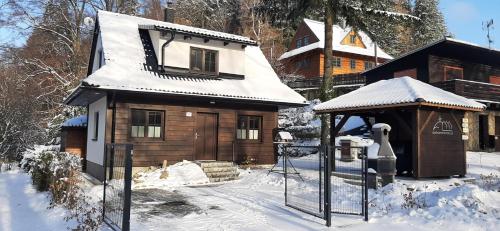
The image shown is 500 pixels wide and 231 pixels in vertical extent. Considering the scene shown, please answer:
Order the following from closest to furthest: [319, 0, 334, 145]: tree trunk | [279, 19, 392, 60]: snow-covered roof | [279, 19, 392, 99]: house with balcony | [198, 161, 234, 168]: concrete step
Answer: [198, 161, 234, 168]: concrete step → [319, 0, 334, 145]: tree trunk → [279, 19, 392, 60]: snow-covered roof → [279, 19, 392, 99]: house with balcony

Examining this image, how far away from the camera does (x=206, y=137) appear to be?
17.3m

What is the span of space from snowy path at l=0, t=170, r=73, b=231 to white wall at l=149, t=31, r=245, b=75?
22.7 ft

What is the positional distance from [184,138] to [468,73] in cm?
2172

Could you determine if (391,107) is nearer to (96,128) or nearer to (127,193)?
(127,193)

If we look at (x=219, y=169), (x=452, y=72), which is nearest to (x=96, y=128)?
(x=219, y=169)

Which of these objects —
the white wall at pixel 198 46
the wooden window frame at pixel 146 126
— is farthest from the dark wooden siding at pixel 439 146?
the wooden window frame at pixel 146 126

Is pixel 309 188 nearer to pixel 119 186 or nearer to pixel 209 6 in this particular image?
pixel 119 186

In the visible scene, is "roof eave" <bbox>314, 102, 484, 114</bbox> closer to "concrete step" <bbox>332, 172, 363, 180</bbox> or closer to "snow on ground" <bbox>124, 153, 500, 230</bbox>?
"concrete step" <bbox>332, 172, 363, 180</bbox>

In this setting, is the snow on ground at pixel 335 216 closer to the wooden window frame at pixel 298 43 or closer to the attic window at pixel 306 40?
the attic window at pixel 306 40

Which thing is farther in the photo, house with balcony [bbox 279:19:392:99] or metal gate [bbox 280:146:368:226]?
house with balcony [bbox 279:19:392:99]

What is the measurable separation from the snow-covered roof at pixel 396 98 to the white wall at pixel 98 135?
8.32 meters

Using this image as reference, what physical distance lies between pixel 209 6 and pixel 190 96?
29.8 metres

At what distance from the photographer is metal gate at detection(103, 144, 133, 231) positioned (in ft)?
21.2

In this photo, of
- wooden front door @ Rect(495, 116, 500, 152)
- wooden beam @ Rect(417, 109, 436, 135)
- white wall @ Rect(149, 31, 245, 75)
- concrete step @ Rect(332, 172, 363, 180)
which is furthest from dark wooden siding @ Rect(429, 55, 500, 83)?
concrete step @ Rect(332, 172, 363, 180)
